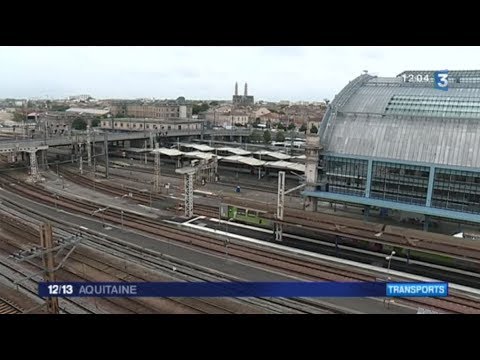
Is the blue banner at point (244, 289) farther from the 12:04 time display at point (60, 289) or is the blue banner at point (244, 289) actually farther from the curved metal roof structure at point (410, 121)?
the curved metal roof structure at point (410, 121)

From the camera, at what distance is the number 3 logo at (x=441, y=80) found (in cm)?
3841

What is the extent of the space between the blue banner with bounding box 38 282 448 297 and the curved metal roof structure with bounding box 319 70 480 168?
569 inches

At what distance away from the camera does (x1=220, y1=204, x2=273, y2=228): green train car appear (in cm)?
3500

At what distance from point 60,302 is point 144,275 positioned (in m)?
5.32

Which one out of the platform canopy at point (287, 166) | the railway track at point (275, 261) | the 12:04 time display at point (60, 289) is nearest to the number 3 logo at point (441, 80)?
the platform canopy at point (287, 166)

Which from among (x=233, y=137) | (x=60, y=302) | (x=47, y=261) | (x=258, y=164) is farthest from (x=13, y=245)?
(x=233, y=137)

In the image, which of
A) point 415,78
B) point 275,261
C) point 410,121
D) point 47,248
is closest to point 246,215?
point 275,261

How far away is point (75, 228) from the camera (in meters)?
34.0

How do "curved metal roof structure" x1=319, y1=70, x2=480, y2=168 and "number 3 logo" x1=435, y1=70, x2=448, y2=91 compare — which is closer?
"curved metal roof structure" x1=319, y1=70, x2=480, y2=168

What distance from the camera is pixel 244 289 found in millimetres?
23234

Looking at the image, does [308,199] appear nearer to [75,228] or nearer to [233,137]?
[75,228]

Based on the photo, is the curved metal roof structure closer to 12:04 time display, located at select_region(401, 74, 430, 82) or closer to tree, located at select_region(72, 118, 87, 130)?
12:04 time display, located at select_region(401, 74, 430, 82)

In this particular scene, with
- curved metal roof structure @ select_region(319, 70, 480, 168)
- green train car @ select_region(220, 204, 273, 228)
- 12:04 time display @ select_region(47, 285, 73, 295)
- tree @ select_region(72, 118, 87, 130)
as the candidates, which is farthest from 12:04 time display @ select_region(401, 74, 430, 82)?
tree @ select_region(72, 118, 87, 130)

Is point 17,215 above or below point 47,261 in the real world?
below
